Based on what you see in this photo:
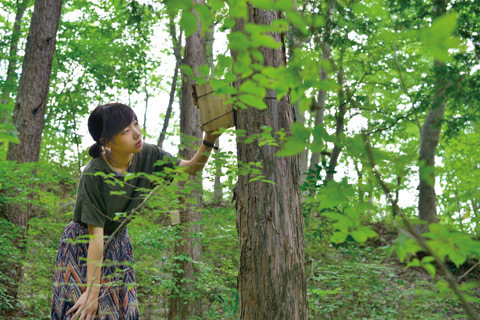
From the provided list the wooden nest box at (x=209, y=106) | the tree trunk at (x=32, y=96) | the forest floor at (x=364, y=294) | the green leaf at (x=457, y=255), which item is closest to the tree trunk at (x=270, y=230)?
the wooden nest box at (x=209, y=106)

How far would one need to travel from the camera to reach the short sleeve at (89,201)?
2592 mm

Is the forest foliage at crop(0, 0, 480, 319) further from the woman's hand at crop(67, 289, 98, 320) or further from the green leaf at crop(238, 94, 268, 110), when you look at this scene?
the woman's hand at crop(67, 289, 98, 320)

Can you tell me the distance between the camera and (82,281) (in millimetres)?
2654

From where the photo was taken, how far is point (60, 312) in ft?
8.68

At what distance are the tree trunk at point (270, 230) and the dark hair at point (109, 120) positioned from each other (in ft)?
2.09

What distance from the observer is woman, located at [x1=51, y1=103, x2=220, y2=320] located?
8.36ft

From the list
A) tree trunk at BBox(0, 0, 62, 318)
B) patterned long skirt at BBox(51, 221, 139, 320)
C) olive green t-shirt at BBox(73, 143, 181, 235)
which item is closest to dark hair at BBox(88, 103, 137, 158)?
olive green t-shirt at BBox(73, 143, 181, 235)

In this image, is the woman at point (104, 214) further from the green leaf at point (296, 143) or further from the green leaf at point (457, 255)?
the green leaf at point (457, 255)

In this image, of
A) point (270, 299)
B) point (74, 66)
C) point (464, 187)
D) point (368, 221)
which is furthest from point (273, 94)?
point (464, 187)

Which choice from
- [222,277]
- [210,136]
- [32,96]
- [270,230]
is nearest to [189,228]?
[222,277]

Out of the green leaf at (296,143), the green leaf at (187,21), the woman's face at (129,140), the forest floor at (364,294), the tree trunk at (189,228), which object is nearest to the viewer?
the green leaf at (187,21)

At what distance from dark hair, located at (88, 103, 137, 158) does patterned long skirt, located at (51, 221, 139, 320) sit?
59cm

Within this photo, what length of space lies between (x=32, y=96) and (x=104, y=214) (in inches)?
200

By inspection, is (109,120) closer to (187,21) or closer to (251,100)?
(251,100)
